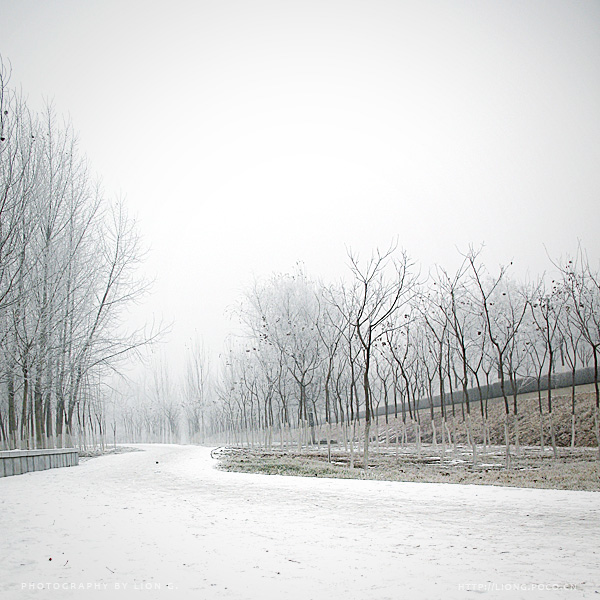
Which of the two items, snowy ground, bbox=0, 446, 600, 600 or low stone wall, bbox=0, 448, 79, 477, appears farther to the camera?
low stone wall, bbox=0, 448, 79, 477

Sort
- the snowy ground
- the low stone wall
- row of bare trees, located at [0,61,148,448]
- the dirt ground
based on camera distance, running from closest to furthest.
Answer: the snowy ground
the dirt ground
the low stone wall
row of bare trees, located at [0,61,148,448]

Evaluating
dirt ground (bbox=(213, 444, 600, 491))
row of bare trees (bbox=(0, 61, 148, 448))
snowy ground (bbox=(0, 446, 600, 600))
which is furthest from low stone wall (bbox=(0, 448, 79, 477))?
snowy ground (bbox=(0, 446, 600, 600))

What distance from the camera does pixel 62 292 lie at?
15.8 metres

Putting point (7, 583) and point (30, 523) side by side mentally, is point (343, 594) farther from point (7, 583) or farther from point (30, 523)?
point (30, 523)

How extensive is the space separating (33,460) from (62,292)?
4.98 metres

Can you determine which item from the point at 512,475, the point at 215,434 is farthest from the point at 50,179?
the point at 215,434

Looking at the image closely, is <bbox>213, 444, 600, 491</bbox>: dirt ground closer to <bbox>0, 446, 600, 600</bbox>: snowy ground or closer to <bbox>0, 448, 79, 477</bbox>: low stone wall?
<bbox>0, 446, 600, 600</bbox>: snowy ground

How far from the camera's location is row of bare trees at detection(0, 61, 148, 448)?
1335cm

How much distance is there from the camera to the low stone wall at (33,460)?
11797 millimetres

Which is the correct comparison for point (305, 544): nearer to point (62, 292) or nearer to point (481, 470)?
point (481, 470)

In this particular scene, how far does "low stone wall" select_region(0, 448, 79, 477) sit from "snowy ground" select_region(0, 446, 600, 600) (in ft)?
15.4

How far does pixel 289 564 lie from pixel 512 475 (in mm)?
6621

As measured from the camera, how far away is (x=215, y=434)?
42.8m

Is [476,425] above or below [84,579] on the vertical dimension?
below
